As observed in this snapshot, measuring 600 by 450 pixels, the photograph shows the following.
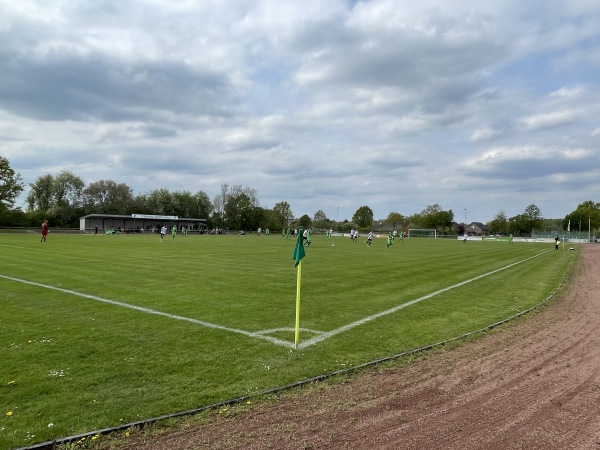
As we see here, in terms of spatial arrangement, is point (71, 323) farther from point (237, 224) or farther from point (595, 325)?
point (237, 224)

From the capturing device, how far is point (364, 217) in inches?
6599

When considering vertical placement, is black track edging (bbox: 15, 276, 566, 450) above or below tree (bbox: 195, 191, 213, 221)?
below

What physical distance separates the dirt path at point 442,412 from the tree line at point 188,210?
81311 millimetres

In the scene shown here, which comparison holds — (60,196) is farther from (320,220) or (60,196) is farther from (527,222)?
(527,222)

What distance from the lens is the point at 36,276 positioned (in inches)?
571

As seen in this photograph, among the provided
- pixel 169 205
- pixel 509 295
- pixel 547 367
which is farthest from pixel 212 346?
pixel 169 205

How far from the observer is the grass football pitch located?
188 inches

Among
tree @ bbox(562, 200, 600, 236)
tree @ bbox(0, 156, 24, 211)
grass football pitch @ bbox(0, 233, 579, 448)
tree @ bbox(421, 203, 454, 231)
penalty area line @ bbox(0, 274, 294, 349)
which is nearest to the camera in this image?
grass football pitch @ bbox(0, 233, 579, 448)

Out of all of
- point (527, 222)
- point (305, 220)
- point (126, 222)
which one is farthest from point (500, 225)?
point (126, 222)

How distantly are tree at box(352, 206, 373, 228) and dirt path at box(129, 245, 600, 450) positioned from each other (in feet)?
532

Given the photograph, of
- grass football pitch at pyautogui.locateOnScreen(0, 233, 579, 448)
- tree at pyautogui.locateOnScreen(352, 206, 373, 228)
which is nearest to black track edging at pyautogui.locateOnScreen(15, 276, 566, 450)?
grass football pitch at pyautogui.locateOnScreen(0, 233, 579, 448)

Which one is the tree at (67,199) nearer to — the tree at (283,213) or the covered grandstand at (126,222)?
the covered grandstand at (126,222)

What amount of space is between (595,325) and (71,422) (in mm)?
10046

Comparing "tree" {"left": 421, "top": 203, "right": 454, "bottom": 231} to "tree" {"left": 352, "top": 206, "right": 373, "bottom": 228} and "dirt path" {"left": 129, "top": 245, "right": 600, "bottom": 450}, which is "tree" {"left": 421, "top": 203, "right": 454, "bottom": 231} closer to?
"tree" {"left": 352, "top": 206, "right": 373, "bottom": 228}
